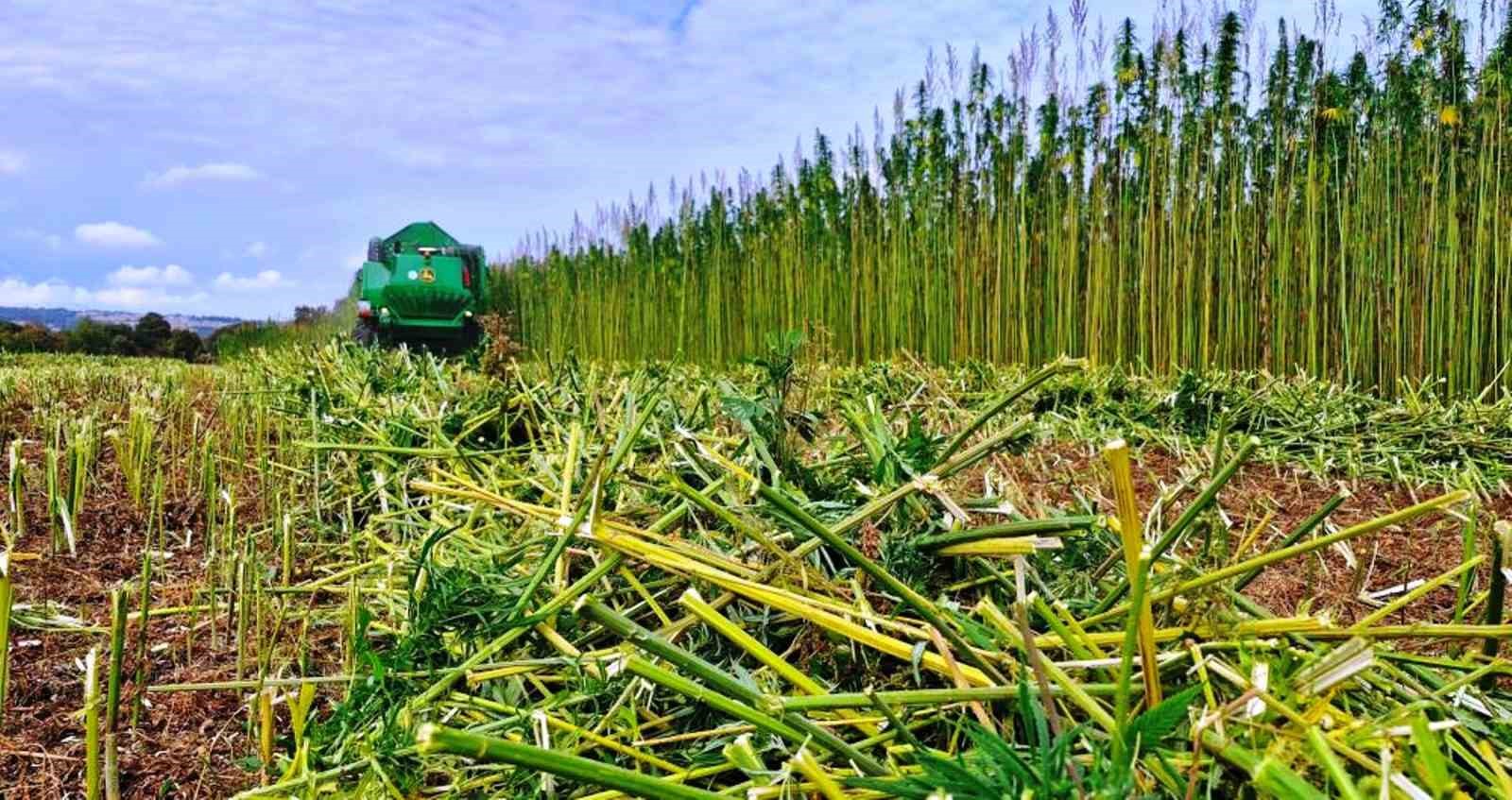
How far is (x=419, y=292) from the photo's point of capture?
926 centimetres

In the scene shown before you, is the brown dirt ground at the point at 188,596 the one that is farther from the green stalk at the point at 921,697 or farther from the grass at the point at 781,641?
the green stalk at the point at 921,697

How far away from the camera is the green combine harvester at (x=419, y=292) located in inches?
364

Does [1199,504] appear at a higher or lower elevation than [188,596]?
higher

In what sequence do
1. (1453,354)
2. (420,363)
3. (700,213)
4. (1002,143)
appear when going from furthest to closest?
(700,213) → (1002,143) → (1453,354) → (420,363)

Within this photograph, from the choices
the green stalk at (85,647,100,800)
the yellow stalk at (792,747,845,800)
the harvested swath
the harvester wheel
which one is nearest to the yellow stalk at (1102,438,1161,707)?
the yellow stalk at (792,747,845,800)

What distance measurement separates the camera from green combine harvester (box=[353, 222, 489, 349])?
926 cm

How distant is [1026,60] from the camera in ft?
19.7

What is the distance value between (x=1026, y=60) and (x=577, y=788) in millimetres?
5909

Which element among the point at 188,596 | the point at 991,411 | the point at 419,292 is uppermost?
the point at 419,292

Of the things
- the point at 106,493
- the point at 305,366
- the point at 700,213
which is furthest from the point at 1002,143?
the point at 106,493

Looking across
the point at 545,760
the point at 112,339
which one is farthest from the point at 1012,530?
the point at 112,339

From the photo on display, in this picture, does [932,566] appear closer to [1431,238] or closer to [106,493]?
[106,493]

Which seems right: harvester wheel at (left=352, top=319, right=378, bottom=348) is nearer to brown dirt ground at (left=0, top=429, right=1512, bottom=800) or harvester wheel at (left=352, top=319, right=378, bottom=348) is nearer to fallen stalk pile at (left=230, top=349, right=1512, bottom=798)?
brown dirt ground at (left=0, top=429, right=1512, bottom=800)

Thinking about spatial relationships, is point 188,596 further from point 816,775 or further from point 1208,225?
point 1208,225
